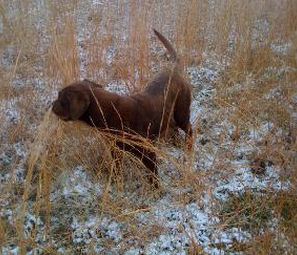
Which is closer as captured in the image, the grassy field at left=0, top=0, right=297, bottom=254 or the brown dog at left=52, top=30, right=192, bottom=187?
the grassy field at left=0, top=0, right=297, bottom=254

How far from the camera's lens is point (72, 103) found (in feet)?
6.89

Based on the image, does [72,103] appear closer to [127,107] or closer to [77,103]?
[77,103]

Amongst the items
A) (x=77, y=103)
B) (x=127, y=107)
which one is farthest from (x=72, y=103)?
(x=127, y=107)

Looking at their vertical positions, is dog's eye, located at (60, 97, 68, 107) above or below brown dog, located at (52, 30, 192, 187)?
above

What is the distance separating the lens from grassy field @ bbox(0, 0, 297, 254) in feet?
6.64

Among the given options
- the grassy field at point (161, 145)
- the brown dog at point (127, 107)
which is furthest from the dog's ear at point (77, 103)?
the grassy field at point (161, 145)

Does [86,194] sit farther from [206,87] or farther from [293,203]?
[206,87]

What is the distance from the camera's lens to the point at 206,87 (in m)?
3.86

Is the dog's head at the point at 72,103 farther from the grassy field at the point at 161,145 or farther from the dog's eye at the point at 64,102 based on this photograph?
the grassy field at the point at 161,145

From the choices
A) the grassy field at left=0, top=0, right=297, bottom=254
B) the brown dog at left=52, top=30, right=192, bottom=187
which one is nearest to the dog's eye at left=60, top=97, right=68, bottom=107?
the brown dog at left=52, top=30, right=192, bottom=187

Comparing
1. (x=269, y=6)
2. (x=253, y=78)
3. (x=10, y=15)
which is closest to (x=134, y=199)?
(x=253, y=78)

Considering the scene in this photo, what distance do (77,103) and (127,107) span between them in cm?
35

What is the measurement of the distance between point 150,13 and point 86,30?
1.11 m

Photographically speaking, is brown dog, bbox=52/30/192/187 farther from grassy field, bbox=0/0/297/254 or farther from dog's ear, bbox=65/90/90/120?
grassy field, bbox=0/0/297/254
